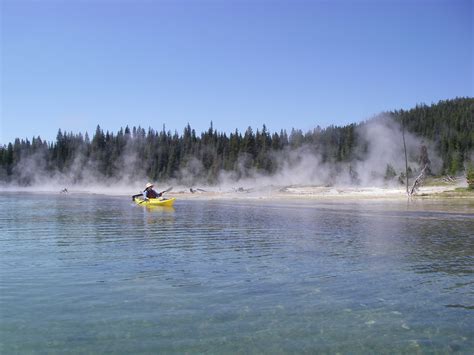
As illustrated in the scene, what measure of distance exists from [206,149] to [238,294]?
113771 mm

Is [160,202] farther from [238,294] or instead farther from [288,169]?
[288,169]

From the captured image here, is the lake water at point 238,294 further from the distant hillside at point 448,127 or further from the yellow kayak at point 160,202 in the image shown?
the distant hillside at point 448,127

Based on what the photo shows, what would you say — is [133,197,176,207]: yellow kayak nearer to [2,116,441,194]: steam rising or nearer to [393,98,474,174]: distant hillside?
[2,116,441,194]: steam rising

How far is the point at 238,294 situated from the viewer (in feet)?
32.6

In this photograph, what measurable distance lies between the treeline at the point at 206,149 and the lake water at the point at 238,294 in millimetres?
79746

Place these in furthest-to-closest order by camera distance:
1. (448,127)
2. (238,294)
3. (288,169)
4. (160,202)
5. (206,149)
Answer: (206,149)
(448,127)
(288,169)
(160,202)
(238,294)

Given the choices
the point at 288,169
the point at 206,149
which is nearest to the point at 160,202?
the point at 288,169

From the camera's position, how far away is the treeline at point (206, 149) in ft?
350

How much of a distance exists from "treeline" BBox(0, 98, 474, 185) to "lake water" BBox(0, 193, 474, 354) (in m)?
79.7

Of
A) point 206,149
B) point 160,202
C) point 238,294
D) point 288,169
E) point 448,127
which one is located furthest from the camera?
point 206,149

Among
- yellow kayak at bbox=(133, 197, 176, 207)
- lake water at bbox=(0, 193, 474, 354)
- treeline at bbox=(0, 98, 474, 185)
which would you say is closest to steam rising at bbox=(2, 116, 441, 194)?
treeline at bbox=(0, 98, 474, 185)

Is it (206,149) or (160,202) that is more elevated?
(206,149)

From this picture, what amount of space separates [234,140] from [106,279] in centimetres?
10655

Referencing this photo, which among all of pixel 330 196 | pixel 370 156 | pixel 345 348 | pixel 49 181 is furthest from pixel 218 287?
pixel 49 181
